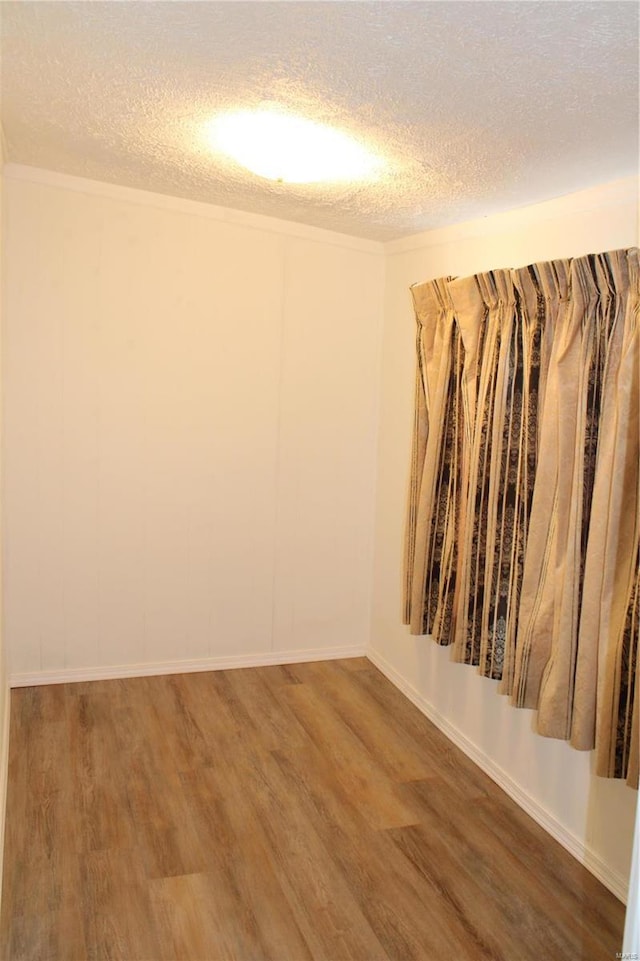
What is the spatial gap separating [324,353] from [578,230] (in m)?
1.60

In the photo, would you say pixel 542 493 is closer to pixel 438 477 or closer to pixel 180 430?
pixel 438 477

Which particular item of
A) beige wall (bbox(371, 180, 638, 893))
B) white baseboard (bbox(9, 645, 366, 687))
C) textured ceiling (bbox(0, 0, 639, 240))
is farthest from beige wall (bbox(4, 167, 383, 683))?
textured ceiling (bbox(0, 0, 639, 240))

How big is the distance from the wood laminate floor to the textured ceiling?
2.33 m

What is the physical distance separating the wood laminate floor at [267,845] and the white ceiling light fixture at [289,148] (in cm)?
233

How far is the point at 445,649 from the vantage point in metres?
3.25

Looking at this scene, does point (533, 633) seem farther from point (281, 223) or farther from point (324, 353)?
point (281, 223)

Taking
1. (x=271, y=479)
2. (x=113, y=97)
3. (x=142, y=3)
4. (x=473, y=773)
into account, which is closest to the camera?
(x=142, y=3)

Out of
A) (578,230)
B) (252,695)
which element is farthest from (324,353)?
(252,695)

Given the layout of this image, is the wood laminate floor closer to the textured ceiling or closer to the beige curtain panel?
the beige curtain panel

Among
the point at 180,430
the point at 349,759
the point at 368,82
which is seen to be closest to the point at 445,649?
the point at 349,759

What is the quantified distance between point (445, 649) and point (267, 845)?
1.25 meters

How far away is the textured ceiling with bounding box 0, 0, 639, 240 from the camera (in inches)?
59.8

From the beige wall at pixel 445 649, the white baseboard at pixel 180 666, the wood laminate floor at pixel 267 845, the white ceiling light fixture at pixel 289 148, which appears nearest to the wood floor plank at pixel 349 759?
the wood laminate floor at pixel 267 845

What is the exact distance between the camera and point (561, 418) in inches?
92.2
